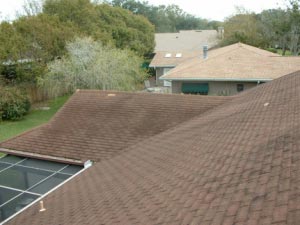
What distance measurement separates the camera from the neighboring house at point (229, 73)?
923 inches

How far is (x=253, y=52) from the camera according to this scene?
92.5ft

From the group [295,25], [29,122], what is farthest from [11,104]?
[295,25]

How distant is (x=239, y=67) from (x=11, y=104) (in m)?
18.4

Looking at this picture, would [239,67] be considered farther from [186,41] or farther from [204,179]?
[186,41]

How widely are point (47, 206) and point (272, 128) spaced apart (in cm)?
479

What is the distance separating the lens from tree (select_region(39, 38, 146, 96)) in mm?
23438

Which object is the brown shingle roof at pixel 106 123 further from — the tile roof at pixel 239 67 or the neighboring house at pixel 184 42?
the neighboring house at pixel 184 42

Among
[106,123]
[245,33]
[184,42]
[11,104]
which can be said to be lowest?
[11,104]

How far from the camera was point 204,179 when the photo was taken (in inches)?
186

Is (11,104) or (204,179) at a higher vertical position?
(204,179)

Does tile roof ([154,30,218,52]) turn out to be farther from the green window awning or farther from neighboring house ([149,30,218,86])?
the green window awning

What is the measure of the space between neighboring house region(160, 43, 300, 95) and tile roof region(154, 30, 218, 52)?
23.3 meters

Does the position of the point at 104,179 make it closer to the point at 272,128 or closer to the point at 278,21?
the point at 272,128

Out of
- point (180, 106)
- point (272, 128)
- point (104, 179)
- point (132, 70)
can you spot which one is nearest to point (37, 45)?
point (132, 70)
